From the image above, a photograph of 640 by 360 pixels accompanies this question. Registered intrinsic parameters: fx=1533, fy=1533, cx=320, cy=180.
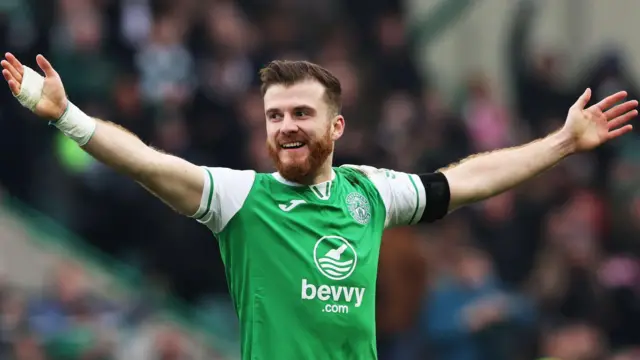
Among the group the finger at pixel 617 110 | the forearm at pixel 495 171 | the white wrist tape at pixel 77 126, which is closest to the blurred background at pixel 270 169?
the finger at pixel 617 110

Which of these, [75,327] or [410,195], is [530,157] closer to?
[410,195]

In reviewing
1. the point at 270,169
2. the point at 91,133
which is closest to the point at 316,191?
the point at 91,133

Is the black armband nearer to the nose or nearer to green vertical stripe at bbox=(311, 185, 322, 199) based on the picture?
green vertical stripe at bbox=(311, 185, 322, 199)

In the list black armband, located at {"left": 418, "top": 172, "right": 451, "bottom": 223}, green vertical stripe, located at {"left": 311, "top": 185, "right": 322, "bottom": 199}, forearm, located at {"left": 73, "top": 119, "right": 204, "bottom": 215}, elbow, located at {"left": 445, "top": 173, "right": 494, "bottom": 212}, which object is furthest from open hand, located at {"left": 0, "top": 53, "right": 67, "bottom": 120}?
elbow, located at {"left": 445, "top": 173, "right": 494, "bottom": 212}

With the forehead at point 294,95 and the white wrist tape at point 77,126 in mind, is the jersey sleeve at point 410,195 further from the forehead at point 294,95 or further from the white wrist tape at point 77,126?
the white wrist tape at point 77,126

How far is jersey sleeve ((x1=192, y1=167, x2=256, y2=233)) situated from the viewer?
7301mm

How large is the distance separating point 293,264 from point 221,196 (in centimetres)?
47

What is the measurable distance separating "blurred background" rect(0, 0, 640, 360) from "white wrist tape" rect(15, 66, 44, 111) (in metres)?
6.48

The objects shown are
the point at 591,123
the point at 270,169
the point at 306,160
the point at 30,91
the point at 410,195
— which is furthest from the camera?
the point at 270,169

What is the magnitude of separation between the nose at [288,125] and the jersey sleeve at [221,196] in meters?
0.32

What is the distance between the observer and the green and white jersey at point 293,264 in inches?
286

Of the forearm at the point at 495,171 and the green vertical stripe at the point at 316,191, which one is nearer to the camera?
the green vertical stripe at the point at 316,191

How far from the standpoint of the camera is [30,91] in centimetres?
695

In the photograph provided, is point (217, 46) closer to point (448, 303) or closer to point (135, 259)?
point (135, 259)
